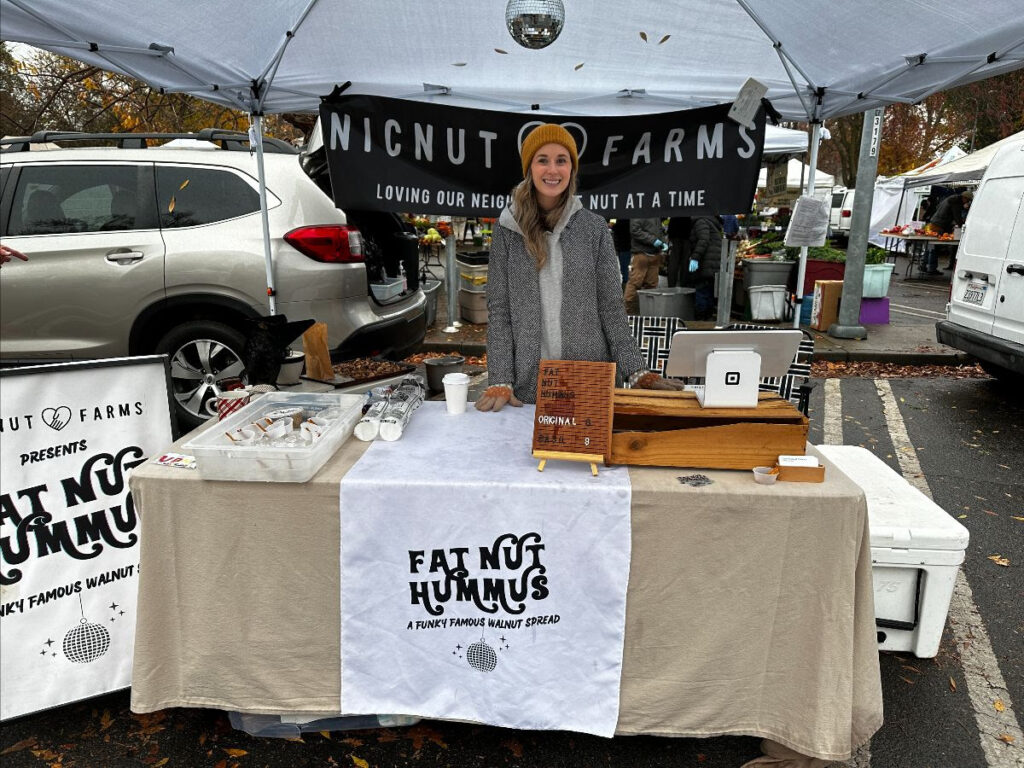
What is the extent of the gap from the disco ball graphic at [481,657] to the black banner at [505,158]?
8.82ft

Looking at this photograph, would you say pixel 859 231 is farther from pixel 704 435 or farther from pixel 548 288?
pixel 704 435

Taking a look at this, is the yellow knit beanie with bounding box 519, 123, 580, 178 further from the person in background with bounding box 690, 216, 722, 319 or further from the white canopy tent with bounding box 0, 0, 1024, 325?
the person in background with bounding box 690, 216, 722, 319

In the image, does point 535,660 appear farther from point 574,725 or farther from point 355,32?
point 355,32

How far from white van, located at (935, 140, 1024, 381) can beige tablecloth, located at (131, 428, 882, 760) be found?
4.65 meters

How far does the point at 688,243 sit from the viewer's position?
10.0 meters

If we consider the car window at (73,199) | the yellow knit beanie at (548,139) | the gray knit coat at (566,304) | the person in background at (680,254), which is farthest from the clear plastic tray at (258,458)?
the person in background at (680,254)

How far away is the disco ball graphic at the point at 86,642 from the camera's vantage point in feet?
7.11

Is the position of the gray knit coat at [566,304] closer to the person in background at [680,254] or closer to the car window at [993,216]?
the car window at [993,216]

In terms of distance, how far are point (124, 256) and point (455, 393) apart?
11.0 feet

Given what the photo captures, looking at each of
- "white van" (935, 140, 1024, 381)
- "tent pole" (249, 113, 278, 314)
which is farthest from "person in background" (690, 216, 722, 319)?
"tent pole" (249, 113, 278, 314)

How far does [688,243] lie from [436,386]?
6.42 m

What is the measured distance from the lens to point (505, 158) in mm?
4086

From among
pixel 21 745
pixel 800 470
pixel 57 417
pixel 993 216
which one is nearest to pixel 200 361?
pixel 57 417

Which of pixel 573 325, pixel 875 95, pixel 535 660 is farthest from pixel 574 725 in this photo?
pixel 875 95
